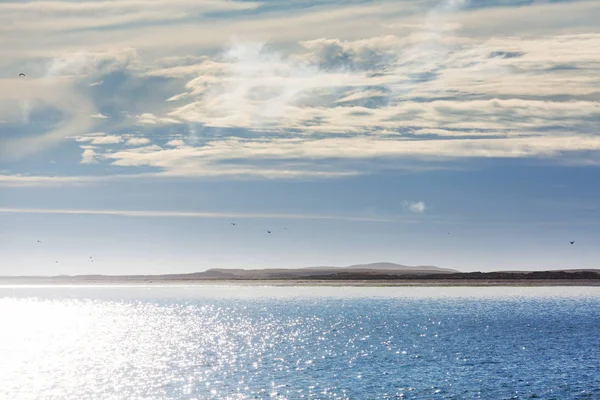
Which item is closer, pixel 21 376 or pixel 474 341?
pixel 21 376

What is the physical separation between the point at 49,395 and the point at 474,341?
57758mm

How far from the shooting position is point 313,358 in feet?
277

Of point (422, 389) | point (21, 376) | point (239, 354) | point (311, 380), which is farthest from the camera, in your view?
point (239, 354)

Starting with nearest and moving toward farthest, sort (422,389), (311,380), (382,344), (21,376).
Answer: (422,389), (311,380), (21,376), (382,344)

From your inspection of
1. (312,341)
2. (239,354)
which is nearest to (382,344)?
(312,341)

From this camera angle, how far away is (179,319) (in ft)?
535

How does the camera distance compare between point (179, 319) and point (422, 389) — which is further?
point (179, 319)

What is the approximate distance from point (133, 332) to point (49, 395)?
213 ft

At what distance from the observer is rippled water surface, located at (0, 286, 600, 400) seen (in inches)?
2530

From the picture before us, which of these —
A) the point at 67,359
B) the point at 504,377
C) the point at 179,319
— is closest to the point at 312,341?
the point at 67,359

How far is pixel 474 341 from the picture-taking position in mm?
102188

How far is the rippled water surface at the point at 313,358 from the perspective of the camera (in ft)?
211

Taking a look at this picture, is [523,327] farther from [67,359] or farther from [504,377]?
[67,359]

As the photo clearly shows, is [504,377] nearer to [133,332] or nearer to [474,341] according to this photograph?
[474,341]
